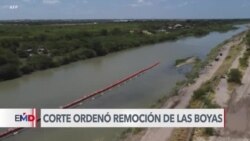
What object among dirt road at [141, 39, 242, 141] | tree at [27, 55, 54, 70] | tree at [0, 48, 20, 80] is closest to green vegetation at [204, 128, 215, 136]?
dirt road at [141, 39, 242, 141]

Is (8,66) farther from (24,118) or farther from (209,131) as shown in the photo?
(24,118)

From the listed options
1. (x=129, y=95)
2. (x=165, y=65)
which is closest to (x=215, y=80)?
(x=129, y=95)

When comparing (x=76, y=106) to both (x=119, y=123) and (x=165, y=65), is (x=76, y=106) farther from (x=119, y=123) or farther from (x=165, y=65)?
(x=165, y=65)

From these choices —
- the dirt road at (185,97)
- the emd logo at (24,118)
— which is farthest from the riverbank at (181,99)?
the emd logo at (24,118)

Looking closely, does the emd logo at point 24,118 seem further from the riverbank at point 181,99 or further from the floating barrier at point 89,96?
the riverbank at point 181,99

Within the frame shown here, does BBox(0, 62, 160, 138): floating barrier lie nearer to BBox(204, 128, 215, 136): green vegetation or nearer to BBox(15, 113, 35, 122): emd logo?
BBox(15, 113, 35, 122): emd logo

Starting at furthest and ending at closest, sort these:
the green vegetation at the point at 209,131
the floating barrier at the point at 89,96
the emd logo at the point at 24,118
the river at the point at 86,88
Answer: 1. the river at the point at 86,88
2. the floating barrier at the point at 89,96
3. the green vegetation at the point at 209,131
4. the emd logo at the point at 24,118

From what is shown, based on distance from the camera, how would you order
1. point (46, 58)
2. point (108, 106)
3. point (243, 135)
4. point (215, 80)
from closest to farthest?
point (243, 135) < point (108, 106) < point (215, 80) < point (46, 58)

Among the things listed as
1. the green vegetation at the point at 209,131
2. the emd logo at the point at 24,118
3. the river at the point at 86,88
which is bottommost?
the river at the point at 86,88
